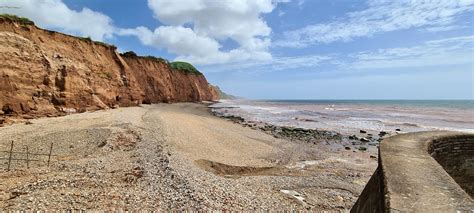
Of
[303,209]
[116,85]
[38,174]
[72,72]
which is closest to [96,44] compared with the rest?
[116,85]

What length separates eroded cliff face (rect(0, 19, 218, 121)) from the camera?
1703 cm

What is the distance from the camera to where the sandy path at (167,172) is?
23.2ft

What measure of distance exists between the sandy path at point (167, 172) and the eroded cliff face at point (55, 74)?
94.8 inches

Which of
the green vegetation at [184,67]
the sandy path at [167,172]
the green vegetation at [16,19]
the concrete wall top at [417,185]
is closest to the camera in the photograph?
the concrete wall top at [417,185]

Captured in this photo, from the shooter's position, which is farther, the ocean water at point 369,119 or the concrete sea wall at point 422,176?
the ocean water at point 369,119

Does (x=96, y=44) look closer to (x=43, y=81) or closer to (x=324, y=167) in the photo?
(x=43, y=81)

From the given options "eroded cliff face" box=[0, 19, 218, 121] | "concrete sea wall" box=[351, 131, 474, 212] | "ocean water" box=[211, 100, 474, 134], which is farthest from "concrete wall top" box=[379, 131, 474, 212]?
"ocean water" box=[211, 100, 474, 134]

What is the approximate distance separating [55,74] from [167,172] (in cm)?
1719

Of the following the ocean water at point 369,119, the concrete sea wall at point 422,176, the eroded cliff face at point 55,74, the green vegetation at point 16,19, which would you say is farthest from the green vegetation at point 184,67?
the concrete sea wall at point 422,176

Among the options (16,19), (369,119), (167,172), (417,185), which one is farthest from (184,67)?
(417,185)

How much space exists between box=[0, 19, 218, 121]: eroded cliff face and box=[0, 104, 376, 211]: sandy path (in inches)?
94.8

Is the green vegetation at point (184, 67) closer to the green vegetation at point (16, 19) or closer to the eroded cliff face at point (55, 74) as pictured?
the eroded cliff face at point (55, 74)

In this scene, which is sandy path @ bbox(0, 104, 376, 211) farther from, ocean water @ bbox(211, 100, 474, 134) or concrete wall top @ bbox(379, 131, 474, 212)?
ocean water @ bbox(211, 100, 474, 134)

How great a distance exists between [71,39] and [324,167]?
86.2 feet
